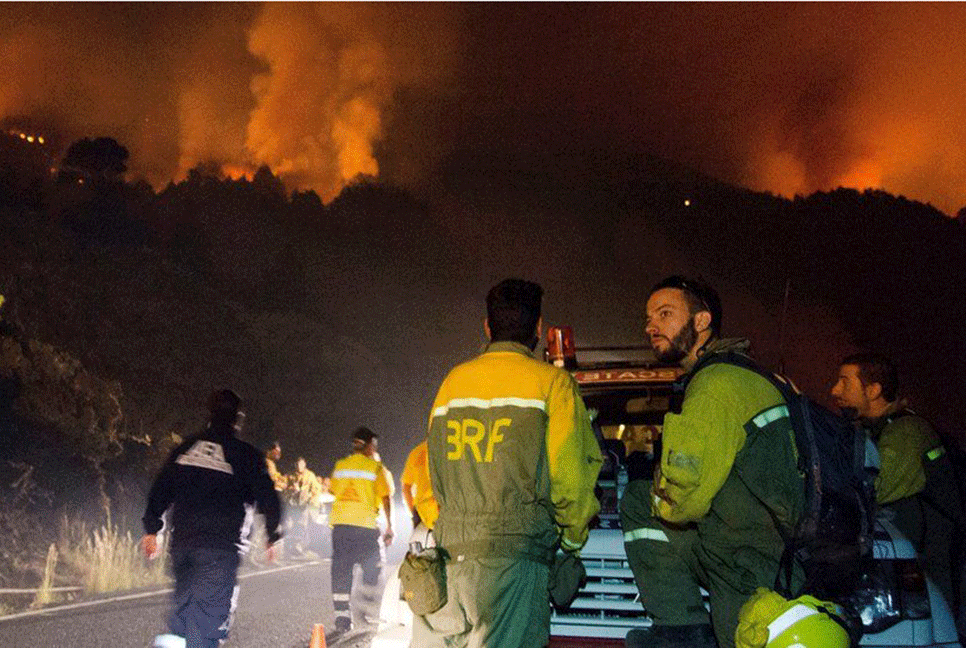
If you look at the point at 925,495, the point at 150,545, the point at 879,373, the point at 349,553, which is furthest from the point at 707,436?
the point at 349,553

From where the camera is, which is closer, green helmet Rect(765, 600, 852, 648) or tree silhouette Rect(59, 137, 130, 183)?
green helmet Rect(765, 600, 852, 648)

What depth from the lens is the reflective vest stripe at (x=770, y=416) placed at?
12.1 ft

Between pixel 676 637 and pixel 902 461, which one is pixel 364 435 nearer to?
pixel 902 461

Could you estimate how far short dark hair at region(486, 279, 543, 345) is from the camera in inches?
162

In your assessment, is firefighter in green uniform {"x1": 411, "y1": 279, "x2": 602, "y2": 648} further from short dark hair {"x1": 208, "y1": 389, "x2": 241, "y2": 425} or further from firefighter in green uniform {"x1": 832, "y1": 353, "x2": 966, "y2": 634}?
short dark hair {"x1": 208, "y1": 389, "x2": 241, "y2": 425}

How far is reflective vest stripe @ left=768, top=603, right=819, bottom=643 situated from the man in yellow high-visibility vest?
6.87 meters

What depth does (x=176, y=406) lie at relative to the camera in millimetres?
22547

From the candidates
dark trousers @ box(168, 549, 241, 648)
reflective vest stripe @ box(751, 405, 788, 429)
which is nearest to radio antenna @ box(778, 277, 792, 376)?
reflective vest stripe @ box(751, 405, 788, 429)

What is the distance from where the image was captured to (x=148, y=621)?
31.6 feet

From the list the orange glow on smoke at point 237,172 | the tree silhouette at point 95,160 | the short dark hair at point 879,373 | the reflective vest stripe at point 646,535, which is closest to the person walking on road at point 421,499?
the reflective vest stripe at point 646,535

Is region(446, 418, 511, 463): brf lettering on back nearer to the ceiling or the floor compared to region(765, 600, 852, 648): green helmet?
nearer to the ceiling

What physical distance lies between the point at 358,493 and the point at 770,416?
22.1 ft

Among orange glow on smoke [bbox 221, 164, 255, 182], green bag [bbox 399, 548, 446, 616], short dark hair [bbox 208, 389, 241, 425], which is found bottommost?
green bag [bbox 399, 548, 446, 616]

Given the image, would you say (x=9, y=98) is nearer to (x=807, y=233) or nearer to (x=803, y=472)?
(x=803, y=472)
